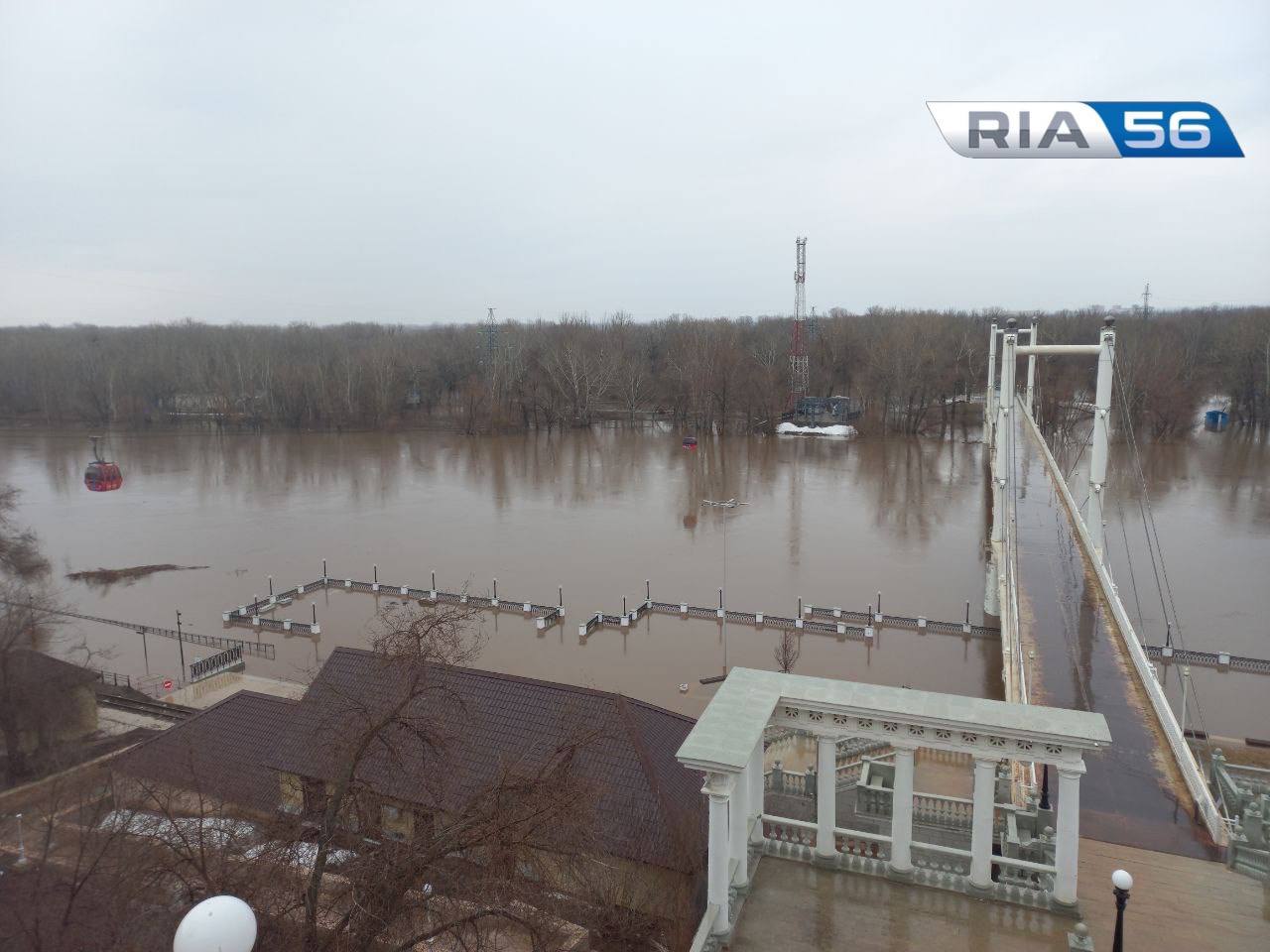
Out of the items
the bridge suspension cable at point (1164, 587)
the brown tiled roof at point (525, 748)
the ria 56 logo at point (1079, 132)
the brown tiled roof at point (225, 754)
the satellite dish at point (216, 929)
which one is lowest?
the bridge suspension cable at point (1164, 587)

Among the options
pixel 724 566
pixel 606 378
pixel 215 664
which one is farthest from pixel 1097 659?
pixel 606 378

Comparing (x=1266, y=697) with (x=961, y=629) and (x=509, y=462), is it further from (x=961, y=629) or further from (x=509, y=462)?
(x=509, y=462)

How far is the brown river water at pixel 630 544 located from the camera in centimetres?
1848

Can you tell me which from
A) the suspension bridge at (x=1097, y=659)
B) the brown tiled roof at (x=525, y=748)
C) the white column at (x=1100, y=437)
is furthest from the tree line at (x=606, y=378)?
the brown tiled roof at (x=525, y=748)

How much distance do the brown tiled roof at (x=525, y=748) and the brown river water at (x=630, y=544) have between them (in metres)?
6.76

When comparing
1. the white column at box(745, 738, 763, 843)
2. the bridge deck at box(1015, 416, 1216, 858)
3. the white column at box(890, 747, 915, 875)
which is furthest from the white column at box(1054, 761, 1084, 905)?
the white column at box(745, 738, 763, 843)

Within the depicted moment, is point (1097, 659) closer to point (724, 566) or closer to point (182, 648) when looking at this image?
point (724, 566)

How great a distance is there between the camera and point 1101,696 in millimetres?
10297

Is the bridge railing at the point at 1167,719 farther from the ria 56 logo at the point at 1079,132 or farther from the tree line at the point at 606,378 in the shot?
the tree line at the point at 606,378

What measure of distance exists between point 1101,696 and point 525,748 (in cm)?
706

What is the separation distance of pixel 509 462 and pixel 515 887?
134 ft

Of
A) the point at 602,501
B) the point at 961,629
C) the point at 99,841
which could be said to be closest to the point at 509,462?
the point at 602,501

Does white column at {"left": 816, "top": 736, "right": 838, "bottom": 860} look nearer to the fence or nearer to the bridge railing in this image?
the bridge railing

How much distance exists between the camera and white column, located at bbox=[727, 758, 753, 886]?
19.4 ft
